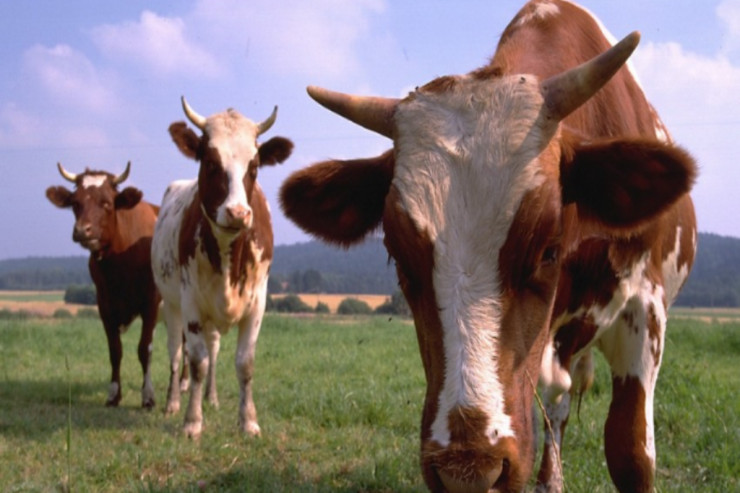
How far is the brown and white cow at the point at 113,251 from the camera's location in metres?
8.93

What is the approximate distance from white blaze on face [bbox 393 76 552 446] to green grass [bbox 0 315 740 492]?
6.42 feet

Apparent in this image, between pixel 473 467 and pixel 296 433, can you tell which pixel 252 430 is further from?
pixel 473 467

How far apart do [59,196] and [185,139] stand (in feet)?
10.4

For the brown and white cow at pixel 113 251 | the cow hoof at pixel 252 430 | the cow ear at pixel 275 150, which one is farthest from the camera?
the brown and white cow at pixel 113 251

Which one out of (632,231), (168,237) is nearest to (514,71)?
(632,231)

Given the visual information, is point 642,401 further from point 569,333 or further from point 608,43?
point 608,43

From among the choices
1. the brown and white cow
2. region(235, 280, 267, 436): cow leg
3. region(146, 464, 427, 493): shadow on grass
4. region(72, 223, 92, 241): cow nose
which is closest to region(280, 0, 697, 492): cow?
region(146, 464, 427, 493): shadow on grass

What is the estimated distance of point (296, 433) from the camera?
19.7ft

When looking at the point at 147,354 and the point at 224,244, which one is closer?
the point at 224,244

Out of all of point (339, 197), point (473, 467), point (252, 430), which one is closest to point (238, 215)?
point (252, 430)

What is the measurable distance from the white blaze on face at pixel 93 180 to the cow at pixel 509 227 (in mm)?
6812

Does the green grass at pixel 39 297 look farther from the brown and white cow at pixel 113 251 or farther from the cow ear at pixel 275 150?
the cow ear at pixel 275 150

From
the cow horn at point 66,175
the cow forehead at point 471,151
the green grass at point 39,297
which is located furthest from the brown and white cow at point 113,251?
the green grass at point 39,297

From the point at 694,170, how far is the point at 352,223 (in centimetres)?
147
